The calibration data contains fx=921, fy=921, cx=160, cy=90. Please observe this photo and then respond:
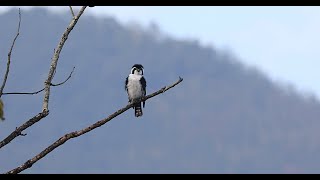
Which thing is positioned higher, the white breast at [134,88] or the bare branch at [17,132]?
the white breast at [134,88]

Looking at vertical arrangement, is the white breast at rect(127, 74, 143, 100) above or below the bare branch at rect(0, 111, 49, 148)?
above

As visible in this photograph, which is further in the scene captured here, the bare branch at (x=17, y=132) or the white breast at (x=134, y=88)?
the white breast at (x=134, y=88)

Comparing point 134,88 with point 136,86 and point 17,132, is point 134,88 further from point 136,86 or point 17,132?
point 17,132

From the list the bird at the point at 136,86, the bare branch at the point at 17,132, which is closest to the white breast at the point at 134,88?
the bird at the point at 136,86

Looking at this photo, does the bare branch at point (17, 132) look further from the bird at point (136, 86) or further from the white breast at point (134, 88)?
the white breast at point (134, 88)

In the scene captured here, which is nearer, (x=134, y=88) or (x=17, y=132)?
(x=17, y=132)

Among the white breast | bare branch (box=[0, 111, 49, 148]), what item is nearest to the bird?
the white breast

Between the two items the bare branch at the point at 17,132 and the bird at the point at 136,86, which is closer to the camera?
the bare branch at the point at 17,132

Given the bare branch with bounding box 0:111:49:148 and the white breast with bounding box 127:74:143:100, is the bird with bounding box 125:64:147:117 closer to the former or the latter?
the white breast with bounding box 127:74:143:100

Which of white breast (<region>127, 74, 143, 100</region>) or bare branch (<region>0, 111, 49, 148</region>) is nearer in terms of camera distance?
bare branch (<region>0, 111, 49, 148</region>)

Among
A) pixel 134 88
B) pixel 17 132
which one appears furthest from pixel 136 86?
pixel 17 132
